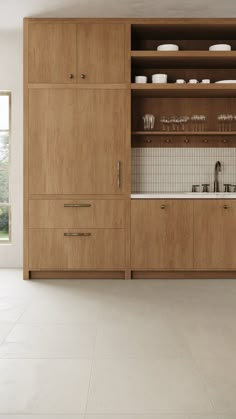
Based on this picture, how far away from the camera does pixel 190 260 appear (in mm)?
4965

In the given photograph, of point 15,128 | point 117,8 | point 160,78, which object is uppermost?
point 117,8

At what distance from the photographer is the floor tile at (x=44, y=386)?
6.59ft

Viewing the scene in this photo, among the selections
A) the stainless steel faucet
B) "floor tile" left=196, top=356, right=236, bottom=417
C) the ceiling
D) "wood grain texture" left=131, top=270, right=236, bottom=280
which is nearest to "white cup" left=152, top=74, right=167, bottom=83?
the ceiling

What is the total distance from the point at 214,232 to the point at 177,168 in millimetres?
1015

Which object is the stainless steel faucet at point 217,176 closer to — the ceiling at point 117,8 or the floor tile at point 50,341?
the ceiling at point 117,8

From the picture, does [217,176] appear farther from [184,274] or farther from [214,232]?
[184,274]

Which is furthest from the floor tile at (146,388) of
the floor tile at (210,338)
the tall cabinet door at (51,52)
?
the tall cabinet door at (51,52)

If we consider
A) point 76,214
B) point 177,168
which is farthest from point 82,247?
point 177,168

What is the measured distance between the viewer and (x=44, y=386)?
2.23m

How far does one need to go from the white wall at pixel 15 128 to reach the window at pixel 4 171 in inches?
4.0

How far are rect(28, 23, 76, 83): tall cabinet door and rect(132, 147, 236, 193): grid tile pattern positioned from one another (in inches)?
50.2

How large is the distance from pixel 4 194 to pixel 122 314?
2832mm

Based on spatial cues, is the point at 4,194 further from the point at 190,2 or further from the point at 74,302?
the point at 190,2

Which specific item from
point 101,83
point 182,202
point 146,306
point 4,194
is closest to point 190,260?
point 182,202
